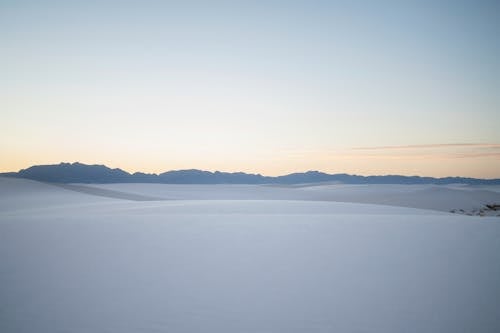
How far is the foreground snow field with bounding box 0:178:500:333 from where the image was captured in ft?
16.4

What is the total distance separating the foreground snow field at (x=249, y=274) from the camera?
4992mm

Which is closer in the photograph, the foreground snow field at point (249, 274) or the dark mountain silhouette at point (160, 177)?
the foreground snow field at point (249, 274)

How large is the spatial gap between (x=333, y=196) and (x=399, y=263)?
32359 millimetres

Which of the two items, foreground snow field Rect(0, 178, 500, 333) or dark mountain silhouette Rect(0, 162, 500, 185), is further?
dark mountain silhouette Rect(0, 162, 500, 185)

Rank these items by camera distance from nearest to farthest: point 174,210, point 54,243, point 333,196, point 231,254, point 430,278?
point 430,278, point 231,254, point 54,243, point 174,210, point 333,196

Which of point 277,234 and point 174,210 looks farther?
point 174,210

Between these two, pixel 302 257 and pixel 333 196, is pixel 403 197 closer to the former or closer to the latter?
pixel 333 196

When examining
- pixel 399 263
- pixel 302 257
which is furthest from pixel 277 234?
pixel 399 263

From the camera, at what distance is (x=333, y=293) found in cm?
572

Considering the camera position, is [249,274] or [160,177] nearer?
[249,274]

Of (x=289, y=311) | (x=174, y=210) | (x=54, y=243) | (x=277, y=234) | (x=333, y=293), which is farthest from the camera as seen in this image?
(x=174, y=210)

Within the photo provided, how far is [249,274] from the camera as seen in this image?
6348 mm

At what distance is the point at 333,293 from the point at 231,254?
2354mm

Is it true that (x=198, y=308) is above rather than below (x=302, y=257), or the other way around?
below
